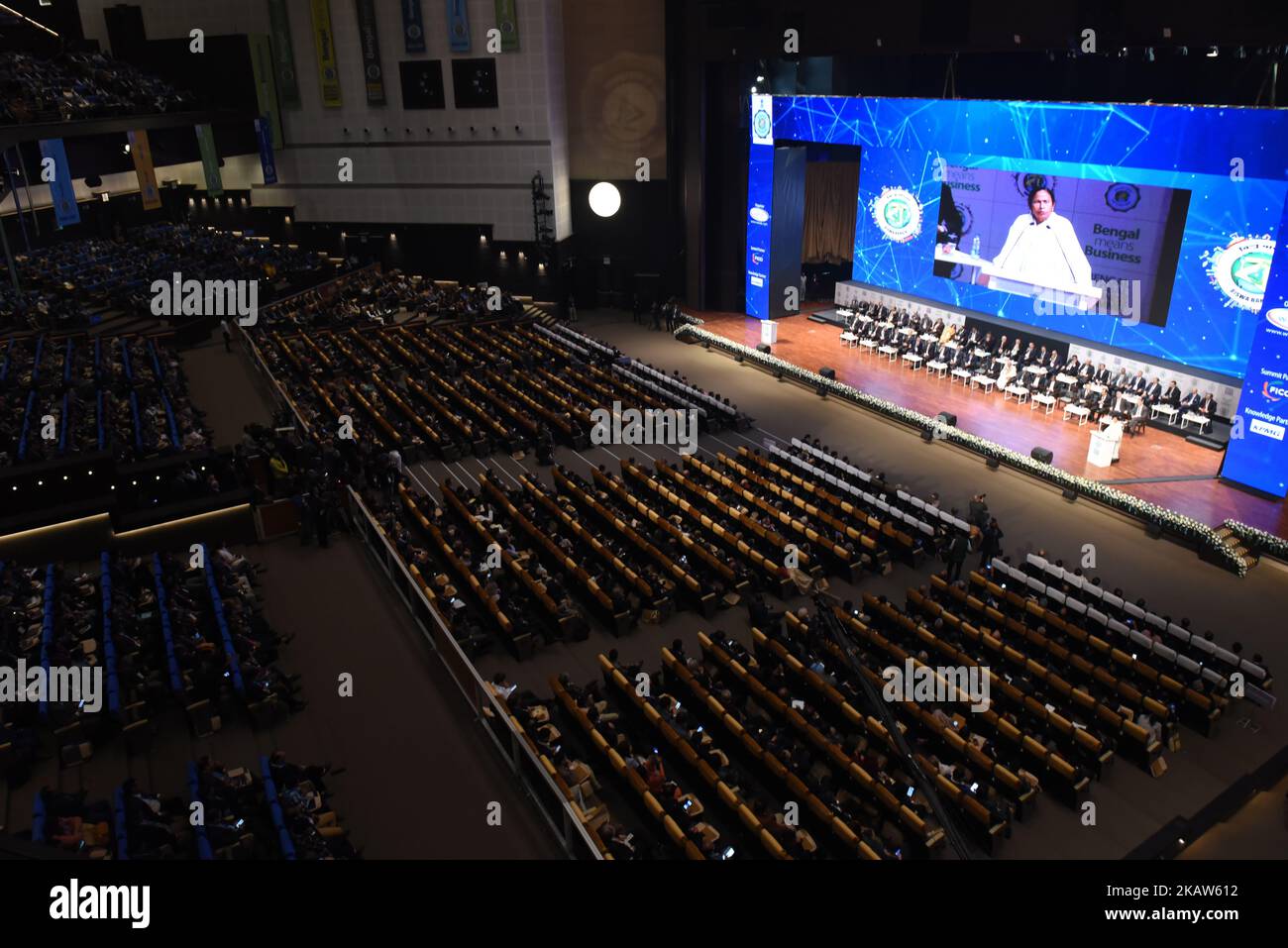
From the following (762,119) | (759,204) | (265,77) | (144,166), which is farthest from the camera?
(265,77)

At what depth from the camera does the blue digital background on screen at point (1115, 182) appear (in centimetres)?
1842

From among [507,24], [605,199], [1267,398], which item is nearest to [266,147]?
[507,24]

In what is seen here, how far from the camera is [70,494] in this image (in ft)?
50.0

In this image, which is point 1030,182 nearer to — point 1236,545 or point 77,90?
point 1236,545

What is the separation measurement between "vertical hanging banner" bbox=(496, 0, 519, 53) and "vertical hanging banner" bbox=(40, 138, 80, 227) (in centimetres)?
1434

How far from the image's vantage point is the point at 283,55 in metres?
33.7

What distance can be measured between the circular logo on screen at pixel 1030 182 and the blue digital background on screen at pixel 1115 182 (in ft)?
0.19

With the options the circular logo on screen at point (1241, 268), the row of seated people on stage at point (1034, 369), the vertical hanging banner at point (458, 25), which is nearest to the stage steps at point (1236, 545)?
the row of seated people on stage at point (1034, 369)

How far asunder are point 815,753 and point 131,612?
986 cm

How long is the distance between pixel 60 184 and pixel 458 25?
1444 cm

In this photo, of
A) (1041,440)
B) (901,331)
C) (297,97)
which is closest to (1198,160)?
(1041,440)

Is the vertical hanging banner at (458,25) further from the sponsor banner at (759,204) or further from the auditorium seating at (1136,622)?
the auditorium seating at (1136,622)

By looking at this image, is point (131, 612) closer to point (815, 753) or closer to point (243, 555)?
point (243, 555)

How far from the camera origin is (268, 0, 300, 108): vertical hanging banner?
1299 inches
